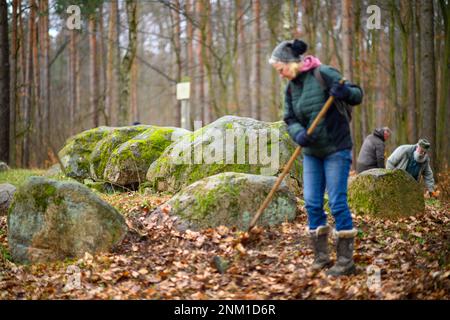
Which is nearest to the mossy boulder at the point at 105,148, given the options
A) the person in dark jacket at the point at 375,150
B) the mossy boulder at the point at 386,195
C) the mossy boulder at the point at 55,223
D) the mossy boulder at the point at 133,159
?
the mossy boulder at the point at 133,159

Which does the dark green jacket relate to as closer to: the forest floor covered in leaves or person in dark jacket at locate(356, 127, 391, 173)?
the forest floor covered in leaves

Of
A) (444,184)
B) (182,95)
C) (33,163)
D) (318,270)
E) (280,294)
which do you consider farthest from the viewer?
(33,163)

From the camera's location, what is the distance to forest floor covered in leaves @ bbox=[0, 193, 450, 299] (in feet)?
14.9

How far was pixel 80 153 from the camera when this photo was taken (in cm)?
1151

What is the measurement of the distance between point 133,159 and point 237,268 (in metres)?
4.81

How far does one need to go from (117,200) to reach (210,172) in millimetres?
1583

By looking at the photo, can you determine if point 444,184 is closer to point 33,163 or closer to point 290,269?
point 290,269

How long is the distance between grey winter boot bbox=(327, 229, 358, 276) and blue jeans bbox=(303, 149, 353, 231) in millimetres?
56

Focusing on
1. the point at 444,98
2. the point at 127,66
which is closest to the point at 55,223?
the point at 444,98

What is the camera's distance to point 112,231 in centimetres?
618

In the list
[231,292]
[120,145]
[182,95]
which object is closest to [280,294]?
[231,292]

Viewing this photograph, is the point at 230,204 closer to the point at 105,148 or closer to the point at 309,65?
the point at 309,65

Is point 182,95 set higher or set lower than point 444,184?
higher

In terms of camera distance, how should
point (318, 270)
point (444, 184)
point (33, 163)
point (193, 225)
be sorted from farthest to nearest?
point (33, 163), point (444, 184), point (193, 225), point (318, 270)
